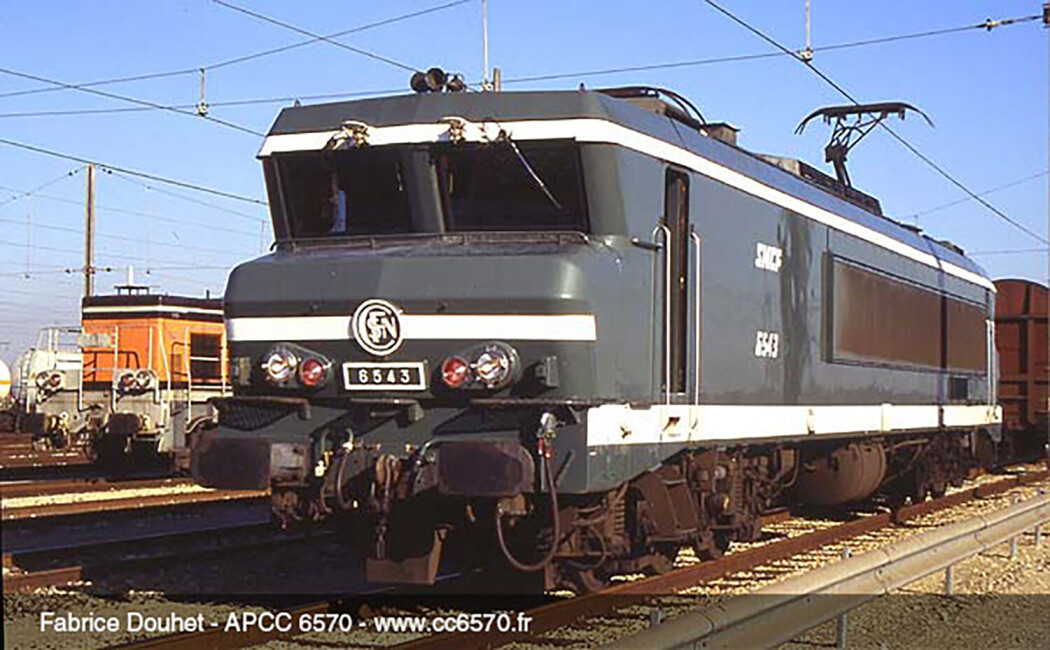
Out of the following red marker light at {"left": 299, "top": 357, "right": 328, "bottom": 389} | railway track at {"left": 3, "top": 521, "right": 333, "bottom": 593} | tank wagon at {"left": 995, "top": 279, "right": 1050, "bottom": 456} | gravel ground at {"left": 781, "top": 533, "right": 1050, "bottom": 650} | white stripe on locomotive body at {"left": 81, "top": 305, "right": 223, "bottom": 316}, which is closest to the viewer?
red marker light at {"left": 299, "top": 357, "right": 328, "bottom": 389}

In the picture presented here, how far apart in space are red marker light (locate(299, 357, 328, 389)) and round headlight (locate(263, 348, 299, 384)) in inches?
2.6

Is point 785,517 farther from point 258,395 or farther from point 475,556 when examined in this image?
point 258,395

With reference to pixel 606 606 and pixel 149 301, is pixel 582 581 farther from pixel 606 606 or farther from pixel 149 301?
pixel 149 301

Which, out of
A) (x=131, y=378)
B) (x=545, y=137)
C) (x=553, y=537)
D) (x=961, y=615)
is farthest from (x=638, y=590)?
(x=131, y=378)

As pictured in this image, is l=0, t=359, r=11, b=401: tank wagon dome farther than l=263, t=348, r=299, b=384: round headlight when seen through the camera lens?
Yes

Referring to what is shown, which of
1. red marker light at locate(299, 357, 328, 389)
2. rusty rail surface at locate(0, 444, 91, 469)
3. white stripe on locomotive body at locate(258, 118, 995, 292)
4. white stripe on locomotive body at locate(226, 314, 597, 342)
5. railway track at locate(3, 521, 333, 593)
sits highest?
white stripe on locomotive body at locate(258, 118, 995, 292)

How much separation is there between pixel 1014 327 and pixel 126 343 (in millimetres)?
17634

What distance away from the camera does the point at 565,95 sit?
920 cm

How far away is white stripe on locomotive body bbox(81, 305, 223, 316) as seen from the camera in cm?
2555

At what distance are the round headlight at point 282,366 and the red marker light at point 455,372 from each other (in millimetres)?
1105

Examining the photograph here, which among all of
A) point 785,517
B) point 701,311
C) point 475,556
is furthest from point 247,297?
point 785,517

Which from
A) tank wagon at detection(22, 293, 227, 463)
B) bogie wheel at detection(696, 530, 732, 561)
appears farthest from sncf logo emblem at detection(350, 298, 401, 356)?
tank wagon at detection(22, 293, 227, 463)

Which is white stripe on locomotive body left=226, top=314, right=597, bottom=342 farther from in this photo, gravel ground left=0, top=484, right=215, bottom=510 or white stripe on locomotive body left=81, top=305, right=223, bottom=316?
white stripe on locomotive body left=81, top=305, right=223, bottom=316

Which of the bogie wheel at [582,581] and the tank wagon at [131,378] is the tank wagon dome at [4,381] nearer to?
the tank wagon at [131,378]
